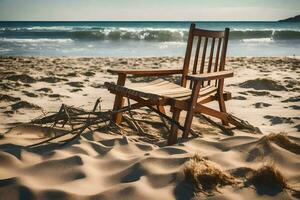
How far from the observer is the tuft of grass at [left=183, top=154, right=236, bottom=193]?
2055 millimetres

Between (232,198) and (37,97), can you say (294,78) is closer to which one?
(37,97)

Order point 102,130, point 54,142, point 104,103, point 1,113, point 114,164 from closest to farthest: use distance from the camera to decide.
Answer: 1. point 114,164
2. point 54,142
3. point 102,130
4. point 1,113
5. point 104,103

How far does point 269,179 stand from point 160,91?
1.38 m

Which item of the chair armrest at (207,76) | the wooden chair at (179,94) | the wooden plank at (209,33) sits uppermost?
the wooden plank at (209,33)

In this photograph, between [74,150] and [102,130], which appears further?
[102,130]

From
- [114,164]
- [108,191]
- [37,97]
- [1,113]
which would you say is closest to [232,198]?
[108,191]

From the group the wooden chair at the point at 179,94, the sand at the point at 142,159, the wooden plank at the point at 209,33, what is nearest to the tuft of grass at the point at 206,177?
the sand at the point at 142,159

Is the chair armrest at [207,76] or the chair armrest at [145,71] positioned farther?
the chair armrest at [145,71]

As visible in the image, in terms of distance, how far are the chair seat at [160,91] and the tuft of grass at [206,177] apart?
2.63ft

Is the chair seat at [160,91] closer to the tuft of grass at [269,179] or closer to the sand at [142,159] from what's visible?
the sand at [142,159]

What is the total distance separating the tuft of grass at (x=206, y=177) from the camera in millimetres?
2055

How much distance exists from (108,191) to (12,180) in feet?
2.10

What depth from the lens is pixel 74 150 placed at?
106 inches

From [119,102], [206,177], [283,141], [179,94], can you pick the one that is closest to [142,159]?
[206,177]
